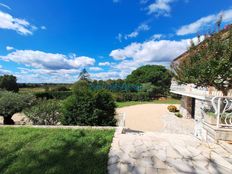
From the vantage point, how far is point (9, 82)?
3494cm

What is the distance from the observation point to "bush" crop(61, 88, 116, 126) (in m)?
7.45

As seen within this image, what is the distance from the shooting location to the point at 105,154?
414 cm

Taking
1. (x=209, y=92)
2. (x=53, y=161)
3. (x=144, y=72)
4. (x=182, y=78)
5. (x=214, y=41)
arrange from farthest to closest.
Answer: (x=144, y=72)
(x=209, y=92)
(x=182, y=78)
(x=214, y=41)
(x=53, y=161)

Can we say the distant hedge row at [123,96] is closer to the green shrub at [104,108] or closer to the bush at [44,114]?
A: the green shrub at [104,108]

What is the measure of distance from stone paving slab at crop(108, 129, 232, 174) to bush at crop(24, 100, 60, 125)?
13.8 ft

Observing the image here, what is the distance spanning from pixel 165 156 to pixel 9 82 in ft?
126

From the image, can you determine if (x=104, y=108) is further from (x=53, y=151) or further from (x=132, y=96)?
(x=132, y=96)

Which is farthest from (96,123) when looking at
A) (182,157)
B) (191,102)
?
(191,102)

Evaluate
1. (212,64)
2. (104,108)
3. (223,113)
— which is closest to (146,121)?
(104,108)

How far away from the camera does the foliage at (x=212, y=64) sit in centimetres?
652

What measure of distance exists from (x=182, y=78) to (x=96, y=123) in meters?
4.76

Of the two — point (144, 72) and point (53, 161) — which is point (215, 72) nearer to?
point (53, 161)

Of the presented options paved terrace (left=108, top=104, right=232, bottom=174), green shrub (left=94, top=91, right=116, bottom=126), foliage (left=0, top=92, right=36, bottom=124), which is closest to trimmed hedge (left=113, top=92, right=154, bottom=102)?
foliage (left=0, top=92, right=36, bottom=124)

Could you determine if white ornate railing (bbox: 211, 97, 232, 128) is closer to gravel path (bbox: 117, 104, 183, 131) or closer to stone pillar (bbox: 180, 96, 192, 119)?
gravel path (bbox: 117, 104, 183, 131)
